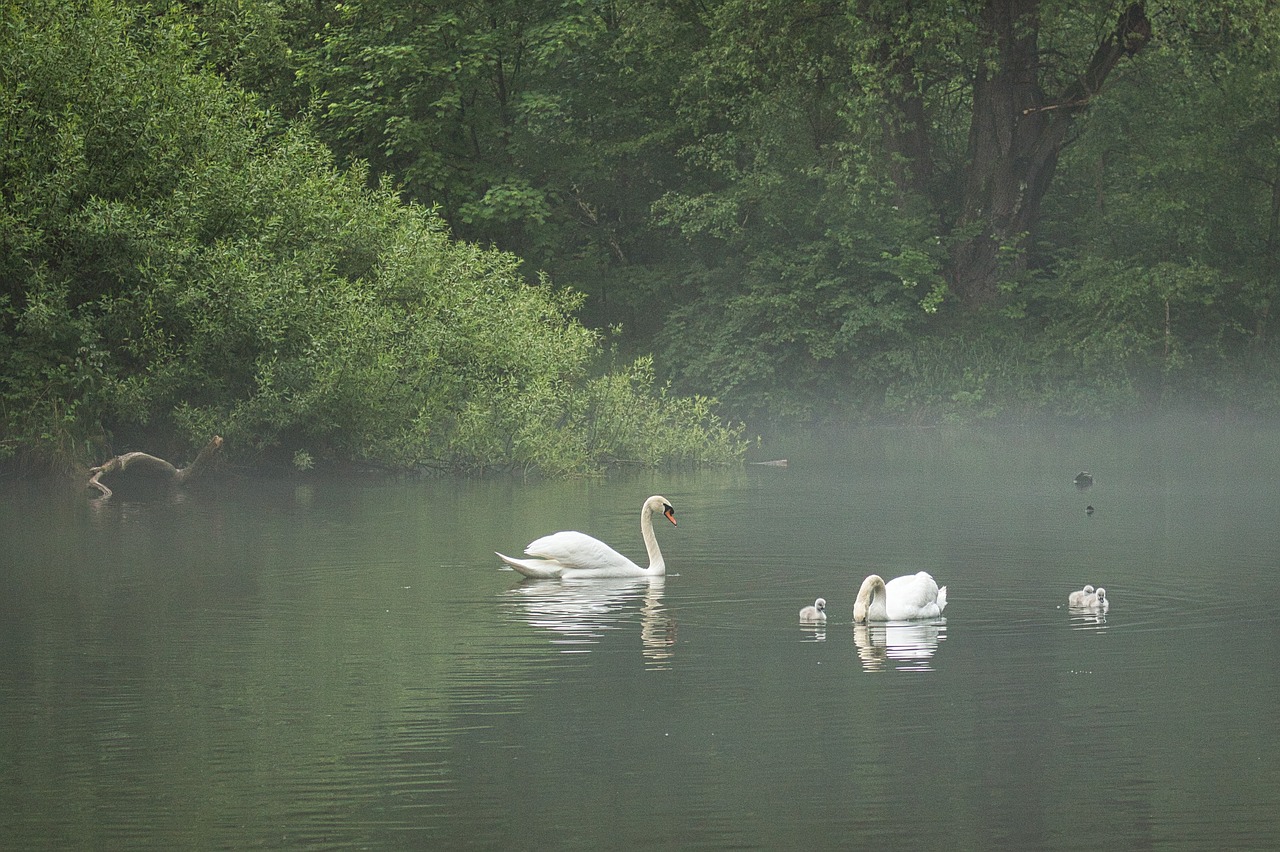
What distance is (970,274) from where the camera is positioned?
150 ft

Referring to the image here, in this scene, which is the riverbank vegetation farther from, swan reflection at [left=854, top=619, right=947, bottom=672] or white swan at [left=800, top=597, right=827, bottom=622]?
swan reflection at [left=854, top=619, right=947, bottom=672]

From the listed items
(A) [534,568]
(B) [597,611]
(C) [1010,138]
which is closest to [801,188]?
(C) [1010,138]

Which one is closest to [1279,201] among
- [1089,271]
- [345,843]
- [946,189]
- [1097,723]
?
[1089,271]

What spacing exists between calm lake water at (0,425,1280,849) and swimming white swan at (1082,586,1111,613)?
136 mm

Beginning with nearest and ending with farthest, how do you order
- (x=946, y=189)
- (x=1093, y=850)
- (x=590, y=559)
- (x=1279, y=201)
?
1. (x=1093, y=850)
2. (x=590, y=559)
3. (x=1279, y=201)
4. (x=946, y=189)

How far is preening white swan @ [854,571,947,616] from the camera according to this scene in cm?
1455

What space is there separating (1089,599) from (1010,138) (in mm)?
30210

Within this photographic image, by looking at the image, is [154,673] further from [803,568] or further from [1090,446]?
[1090,446]

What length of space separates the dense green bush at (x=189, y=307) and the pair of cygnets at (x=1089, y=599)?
15494 mm

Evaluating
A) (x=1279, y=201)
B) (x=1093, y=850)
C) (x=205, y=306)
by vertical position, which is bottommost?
(x=1093, y=850)

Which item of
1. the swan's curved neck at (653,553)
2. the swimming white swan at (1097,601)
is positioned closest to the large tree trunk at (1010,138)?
the swan's curved neck at (653,553)

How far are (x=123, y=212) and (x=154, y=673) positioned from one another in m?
16.3

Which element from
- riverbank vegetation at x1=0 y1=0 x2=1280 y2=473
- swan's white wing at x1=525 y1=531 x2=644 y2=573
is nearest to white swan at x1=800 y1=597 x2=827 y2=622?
swan's white wing at x1=525 y1=531 x2=644 y2=573

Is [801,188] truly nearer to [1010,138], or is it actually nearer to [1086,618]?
[1010,138]
